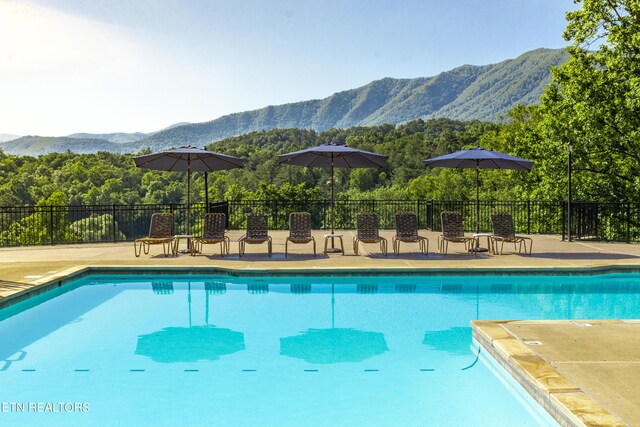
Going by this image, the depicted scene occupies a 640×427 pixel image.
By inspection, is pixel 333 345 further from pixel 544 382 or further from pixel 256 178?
pixel 256 178

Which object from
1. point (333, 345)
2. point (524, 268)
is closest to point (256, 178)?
point (524, 268)

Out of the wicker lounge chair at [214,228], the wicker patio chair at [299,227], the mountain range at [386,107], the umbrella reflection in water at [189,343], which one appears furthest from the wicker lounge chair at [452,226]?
the mountain range at [386,107]

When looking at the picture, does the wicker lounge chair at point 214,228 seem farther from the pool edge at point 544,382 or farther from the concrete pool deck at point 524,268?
the pool edge at point 544,382

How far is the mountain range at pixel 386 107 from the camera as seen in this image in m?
117

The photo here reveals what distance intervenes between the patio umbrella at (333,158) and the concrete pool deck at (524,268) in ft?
6.01

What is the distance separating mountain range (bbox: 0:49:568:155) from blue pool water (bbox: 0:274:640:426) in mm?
104042

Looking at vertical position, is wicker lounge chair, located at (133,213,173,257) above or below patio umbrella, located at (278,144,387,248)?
below

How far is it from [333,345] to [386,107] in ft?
507

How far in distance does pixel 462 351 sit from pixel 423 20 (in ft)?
61.7

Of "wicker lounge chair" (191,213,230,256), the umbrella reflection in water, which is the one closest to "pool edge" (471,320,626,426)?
the umbrella reflection in water

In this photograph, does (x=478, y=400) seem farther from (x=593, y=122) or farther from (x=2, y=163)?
(x=2, y=163)

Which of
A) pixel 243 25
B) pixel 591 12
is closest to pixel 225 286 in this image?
pixel 243 25

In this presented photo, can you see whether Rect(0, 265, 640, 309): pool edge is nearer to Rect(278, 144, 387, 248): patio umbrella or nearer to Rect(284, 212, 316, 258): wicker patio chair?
Rect(284, 212, 316, 258): wicker patio chair

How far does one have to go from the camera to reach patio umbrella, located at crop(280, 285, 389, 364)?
5.11 m
